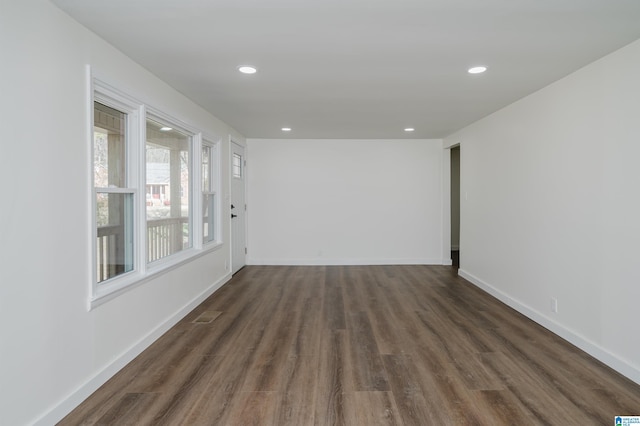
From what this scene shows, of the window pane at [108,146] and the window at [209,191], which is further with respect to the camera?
the window at [209,191]

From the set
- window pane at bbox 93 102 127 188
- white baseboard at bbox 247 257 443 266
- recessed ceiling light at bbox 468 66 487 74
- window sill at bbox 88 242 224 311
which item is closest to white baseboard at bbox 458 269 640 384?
white baseboard at bbox 247 257 443 266

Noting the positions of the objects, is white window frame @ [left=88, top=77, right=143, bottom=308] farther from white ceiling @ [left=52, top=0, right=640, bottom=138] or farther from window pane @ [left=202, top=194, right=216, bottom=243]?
window pane @ [left=202, top=194, right=216, bottom=243]

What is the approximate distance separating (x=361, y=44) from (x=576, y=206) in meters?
2.29

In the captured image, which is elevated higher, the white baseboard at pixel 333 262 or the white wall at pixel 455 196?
the white wall at pixel 455 196

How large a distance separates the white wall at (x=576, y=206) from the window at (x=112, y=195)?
3706 mm

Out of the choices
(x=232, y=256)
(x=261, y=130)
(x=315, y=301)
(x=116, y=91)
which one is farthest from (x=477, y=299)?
(x=116, y=91)

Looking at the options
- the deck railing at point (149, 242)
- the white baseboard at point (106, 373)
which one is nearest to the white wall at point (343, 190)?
the deck railing at point (149, 242)

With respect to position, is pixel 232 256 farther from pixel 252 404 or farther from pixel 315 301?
pixel 252 404

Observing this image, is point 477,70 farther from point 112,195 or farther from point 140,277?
point 140,277

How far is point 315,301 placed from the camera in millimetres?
4371

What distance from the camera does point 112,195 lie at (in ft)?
9.01

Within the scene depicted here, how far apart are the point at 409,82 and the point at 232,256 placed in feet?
12.5

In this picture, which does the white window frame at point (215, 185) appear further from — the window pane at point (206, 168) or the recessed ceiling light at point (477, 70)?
→ the recessed ceiling light at point (477, 70)

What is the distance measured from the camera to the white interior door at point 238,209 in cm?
584
